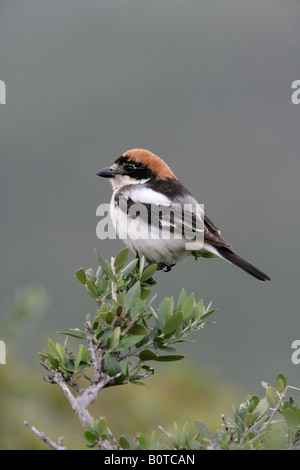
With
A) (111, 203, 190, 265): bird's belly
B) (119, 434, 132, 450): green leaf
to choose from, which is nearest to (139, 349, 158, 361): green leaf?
(119, 434, 132, 450): green leaf

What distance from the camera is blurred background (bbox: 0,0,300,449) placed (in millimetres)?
3604

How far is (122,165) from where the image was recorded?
440cm

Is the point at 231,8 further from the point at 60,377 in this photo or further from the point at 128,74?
the point at 60,377

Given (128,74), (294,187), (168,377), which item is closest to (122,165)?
(168,377)

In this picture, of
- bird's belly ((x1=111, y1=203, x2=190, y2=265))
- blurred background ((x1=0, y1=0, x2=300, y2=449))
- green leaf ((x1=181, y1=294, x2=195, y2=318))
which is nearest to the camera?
green leaf ((x1=181, y1=294, x2=195, y2=318))

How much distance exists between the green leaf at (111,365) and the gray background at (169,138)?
51.3 inches

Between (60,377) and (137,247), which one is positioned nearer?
(60,377)

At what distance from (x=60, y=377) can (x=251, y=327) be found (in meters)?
9.01

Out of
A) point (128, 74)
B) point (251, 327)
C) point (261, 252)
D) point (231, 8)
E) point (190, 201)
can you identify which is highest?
point (231, 8)

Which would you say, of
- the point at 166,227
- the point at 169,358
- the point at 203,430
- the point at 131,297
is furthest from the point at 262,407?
the point at 166,227

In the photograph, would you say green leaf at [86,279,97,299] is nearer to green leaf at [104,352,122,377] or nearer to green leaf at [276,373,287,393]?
green leaf at [104,352,122,377]

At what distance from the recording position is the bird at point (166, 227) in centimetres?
379

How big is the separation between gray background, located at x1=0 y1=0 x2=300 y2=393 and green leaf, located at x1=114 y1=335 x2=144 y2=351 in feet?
4.16

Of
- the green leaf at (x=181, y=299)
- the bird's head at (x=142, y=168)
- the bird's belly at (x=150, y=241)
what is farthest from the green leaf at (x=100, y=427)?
the bird's head at (x=142, y=168)
